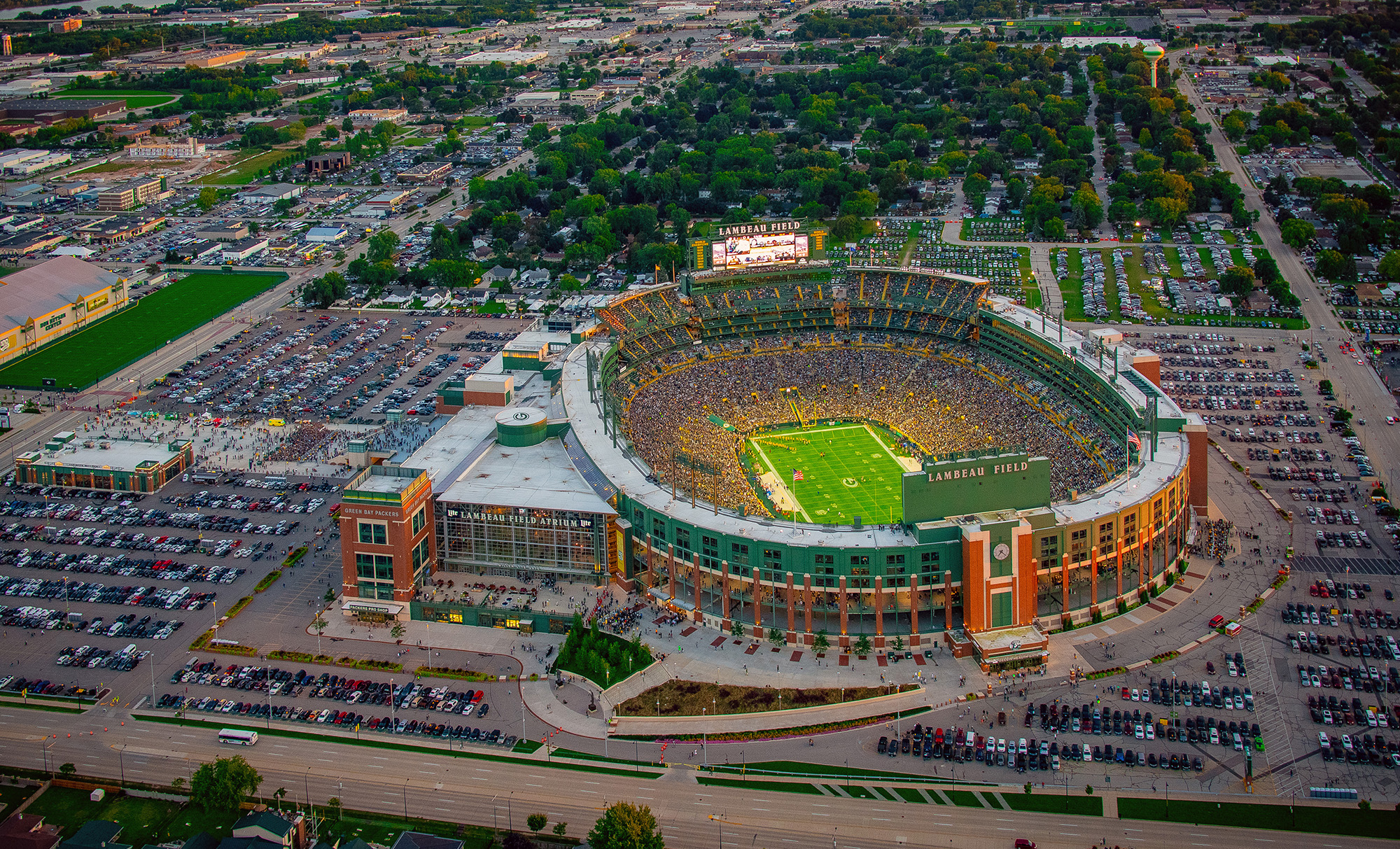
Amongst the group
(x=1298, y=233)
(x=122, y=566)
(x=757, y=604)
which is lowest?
(x=122, y=566)

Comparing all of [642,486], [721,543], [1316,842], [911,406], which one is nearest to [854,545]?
[721,543]

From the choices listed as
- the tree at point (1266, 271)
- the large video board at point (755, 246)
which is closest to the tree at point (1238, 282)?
the tree at point (1266, 271)

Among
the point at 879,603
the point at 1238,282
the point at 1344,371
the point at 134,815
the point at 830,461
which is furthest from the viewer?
the point at 1238,282

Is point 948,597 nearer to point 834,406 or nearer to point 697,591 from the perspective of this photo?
point 697,591

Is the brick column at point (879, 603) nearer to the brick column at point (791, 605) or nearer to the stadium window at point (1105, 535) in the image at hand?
the brick column at point (791, 605)

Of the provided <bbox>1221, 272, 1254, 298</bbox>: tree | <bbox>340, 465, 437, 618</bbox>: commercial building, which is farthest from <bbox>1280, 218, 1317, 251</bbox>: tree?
<bbox>340, 465, 437, 618</bbox>: commercial building

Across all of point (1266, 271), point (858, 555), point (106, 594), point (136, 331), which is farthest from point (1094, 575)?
point (136, 331)

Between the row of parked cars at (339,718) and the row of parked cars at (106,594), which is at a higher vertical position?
the row of parked cars at (339,718)
